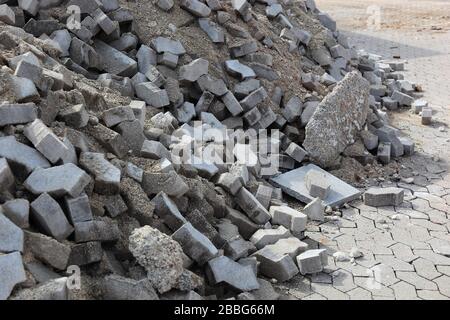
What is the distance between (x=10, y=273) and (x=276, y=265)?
222cm

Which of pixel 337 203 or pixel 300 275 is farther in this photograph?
pixel 337 203

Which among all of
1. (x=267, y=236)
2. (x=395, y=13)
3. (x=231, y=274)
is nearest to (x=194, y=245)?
(x=231, y=274)

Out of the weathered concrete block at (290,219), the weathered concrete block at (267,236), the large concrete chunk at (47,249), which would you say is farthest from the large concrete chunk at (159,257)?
the weathered concrete block at (290,219)

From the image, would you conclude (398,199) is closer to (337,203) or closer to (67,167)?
(337,203)

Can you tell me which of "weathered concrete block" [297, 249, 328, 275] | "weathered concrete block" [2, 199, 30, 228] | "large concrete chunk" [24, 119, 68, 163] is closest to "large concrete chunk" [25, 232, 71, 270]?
"weathered concrete block" [2, 199, 30, 228]

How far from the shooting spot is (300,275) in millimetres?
4891

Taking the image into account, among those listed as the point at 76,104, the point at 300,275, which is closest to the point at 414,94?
the point at 300,275

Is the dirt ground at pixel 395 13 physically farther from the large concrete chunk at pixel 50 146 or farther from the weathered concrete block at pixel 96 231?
the weathered concrete block at pixel 96 231

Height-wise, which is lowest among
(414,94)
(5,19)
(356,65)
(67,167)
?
(414,94)

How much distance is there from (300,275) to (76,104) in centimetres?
261

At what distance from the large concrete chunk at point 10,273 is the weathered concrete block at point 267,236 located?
2228 millimetres

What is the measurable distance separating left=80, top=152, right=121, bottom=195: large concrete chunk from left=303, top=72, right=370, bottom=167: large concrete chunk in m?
2.91

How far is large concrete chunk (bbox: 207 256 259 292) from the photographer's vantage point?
14.4 ft
